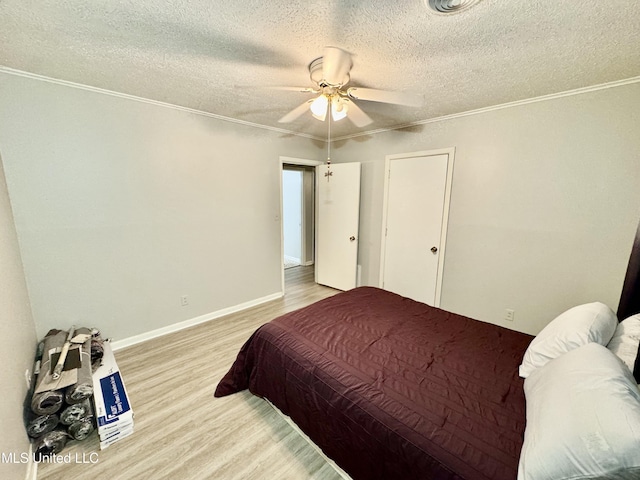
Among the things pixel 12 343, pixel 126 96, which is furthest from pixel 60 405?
pixel 126 96

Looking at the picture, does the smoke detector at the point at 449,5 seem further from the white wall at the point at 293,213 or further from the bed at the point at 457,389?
the white wall at the point at 293,213

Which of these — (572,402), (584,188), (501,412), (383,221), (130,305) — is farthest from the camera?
(383,221)

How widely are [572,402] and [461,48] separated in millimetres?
1844

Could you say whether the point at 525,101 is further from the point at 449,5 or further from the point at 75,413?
the point at 75,413

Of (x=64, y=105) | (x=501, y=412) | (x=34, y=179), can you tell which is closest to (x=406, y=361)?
(x=501, y=412)

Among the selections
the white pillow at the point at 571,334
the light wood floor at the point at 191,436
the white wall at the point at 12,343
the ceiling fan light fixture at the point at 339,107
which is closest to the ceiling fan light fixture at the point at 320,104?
the ceiling fan light fixture at the point at 339,107

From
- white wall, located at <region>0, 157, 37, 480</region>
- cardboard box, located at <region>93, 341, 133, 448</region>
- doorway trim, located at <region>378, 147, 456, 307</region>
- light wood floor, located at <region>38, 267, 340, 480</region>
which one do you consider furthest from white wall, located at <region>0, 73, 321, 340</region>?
doorway trim, located at <region>378, 147, 456, 307</region>

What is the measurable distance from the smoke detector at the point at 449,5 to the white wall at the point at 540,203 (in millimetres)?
1685

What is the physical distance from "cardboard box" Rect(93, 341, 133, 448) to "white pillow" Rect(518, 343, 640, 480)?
2.05 metres

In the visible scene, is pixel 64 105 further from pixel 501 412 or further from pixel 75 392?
pixel 501 412

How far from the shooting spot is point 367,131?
3.47 m

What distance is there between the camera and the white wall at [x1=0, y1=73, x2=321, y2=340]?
1.94 m

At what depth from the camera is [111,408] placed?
1575 millimetres

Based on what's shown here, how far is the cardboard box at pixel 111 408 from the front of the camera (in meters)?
1.50
